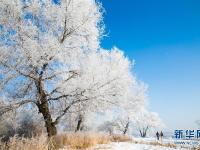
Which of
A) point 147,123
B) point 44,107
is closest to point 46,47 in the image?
point 44,107

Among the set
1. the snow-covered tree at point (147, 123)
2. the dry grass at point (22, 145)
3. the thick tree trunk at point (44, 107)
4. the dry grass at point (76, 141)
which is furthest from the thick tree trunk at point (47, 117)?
the snow-covered tree at point (147, 123)

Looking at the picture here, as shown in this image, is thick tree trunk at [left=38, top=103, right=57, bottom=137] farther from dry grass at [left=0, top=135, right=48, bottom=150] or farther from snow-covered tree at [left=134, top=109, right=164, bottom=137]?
snow-covered tree at [left=134, top=109, right=164, bottom=137]

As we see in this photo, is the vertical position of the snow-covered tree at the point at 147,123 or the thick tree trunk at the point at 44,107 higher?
the snow-covered tree at the point at 147,123

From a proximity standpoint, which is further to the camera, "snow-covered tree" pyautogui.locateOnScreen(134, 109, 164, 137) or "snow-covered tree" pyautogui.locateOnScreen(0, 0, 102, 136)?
"snow-covered tree" pyautogui.locateOnScreen(134, 109, 164, 137)

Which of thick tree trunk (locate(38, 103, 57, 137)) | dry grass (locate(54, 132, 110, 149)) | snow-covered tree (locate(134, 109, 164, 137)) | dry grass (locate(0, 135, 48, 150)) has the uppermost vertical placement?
snow-covered tree (locate(134, 109, 164, 137))

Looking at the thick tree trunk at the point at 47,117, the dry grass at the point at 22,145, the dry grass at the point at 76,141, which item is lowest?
the dry grass at the point at 22,145

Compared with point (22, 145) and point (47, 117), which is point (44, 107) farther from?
point (22, 145)

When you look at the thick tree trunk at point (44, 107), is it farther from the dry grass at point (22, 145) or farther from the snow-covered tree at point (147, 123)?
the snow-covered tree at point (147, 123)

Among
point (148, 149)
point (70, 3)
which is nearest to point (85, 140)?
point (148, 149)

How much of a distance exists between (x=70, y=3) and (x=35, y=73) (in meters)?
4.06

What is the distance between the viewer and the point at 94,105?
68.1ft

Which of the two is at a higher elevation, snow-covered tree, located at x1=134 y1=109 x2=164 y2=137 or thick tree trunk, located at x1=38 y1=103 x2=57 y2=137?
snow-covered tree, located at x1=134 y1=109 x2=164 y2=137

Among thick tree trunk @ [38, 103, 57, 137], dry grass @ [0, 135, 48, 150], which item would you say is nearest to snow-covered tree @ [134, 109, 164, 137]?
thick tree trunk @ [38, 103, 57, 137]

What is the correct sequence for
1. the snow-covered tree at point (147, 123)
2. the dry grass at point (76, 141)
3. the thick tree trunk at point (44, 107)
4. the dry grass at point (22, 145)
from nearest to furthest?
1. the dry grass at point (22, 145)
2. the dry grass at point (76, 141)
3. the thick tree trunk at point (44, 107)
4. the snow-covered tree at point (147, 123)
